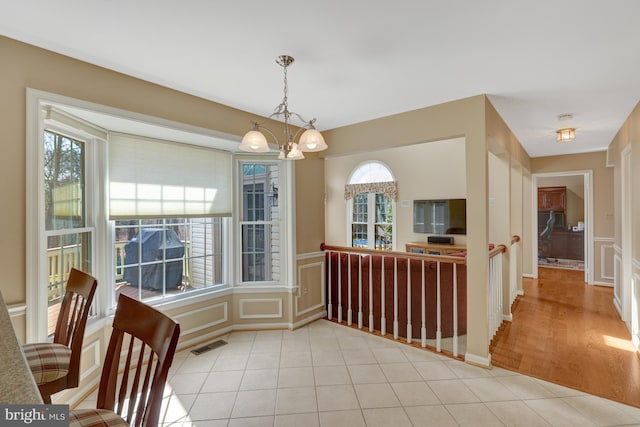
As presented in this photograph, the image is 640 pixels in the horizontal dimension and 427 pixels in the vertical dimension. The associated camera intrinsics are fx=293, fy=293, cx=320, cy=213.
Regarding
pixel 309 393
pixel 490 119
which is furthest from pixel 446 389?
pixel 490 119

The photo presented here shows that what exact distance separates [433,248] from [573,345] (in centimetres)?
271

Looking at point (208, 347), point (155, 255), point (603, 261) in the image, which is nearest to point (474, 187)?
point (208, 347)

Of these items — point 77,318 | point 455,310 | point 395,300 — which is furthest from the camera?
point 395,300

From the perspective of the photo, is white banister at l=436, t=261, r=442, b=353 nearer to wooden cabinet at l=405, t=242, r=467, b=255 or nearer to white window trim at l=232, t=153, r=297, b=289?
white window trim at l=232, t=153, r=297, b=289

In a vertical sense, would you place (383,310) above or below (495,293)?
below

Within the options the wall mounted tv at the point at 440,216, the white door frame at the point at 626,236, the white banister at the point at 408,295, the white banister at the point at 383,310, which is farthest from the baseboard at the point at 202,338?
the white door frame at the point at 626,236

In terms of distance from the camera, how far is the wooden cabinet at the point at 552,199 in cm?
807

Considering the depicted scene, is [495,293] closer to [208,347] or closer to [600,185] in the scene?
[208,347]

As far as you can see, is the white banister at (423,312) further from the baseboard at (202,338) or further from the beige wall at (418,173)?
the beige wall at (418,173)

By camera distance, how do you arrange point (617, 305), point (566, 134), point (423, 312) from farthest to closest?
point (617, 305), point (566, 134), point (423, 312)

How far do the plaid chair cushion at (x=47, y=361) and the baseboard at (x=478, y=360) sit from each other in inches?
118

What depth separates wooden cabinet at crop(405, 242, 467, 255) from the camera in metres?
5.34

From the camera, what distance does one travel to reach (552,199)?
324 inches

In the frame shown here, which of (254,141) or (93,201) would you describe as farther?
(93,201)
